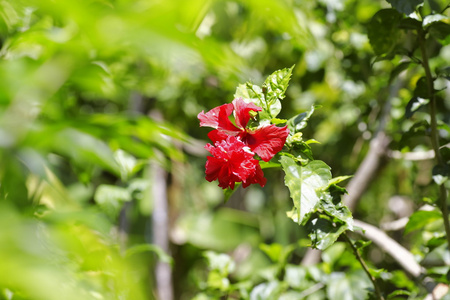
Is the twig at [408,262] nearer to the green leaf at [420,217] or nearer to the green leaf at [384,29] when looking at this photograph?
the green leaf at [420,217]

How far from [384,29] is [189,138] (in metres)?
0.40

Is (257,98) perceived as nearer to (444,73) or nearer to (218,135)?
(218,135)

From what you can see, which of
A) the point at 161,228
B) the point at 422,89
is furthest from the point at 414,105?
the point at 161,228

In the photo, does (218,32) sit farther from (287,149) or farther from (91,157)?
(91,157)

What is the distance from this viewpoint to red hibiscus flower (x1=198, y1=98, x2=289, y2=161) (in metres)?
0.68

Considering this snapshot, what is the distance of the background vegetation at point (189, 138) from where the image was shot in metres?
0.39

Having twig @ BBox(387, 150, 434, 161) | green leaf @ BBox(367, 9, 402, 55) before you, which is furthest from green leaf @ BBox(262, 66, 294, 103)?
Result: twig @ BBox(387, 150, 434, 161)

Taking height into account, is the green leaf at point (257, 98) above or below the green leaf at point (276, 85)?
below

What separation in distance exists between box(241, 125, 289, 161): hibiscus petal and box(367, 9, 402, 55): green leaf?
0.33m

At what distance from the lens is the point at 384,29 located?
0.89 meters

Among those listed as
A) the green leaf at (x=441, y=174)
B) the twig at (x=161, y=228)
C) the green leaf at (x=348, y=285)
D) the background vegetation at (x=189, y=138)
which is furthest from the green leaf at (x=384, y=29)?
the twig at (x=161, y=228)

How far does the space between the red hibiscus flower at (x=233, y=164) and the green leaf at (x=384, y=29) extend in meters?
0.37

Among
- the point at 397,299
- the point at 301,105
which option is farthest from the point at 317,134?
the point at 397,299

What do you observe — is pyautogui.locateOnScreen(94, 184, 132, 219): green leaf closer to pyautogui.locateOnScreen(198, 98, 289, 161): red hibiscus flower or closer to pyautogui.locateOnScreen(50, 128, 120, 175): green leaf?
pyautogui.locateOnScreen(198, 98, 289, 161): red hibiscus flower
